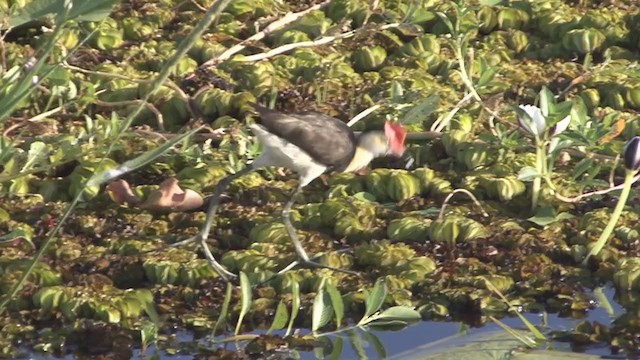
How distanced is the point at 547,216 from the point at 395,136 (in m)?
0.60

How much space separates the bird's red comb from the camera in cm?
493

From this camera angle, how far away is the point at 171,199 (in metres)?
4.95

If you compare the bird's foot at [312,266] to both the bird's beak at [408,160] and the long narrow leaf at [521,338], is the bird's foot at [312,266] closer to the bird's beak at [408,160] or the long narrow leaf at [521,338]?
the long narrow leaf at [521,338]

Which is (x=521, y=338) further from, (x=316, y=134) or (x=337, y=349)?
(x=316, y=134)

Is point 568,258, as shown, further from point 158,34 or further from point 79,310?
point 158,34

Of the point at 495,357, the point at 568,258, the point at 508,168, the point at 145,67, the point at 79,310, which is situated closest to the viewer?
the point at 495,357

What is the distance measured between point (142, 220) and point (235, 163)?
1.52ft

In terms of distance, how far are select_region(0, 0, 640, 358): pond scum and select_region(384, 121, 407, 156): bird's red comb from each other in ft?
0.41

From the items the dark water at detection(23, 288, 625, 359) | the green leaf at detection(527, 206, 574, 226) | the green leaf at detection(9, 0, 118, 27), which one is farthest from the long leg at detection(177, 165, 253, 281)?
the green leaf at detection(9, 0, 118, 27)

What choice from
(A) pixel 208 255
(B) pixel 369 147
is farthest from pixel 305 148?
(A) pixel 208 255

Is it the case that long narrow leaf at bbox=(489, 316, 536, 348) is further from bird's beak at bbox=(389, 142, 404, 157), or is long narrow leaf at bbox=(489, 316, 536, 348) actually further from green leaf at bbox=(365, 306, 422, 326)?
bird's beak at bbox=(389, 142, 404, 157)

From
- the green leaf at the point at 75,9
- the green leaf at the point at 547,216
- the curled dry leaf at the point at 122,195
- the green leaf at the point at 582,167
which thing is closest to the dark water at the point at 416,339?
the green leaf at the point at 547,216

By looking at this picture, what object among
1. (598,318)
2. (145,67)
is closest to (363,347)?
(598,318)

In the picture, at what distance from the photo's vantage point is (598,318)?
4.24 metres
